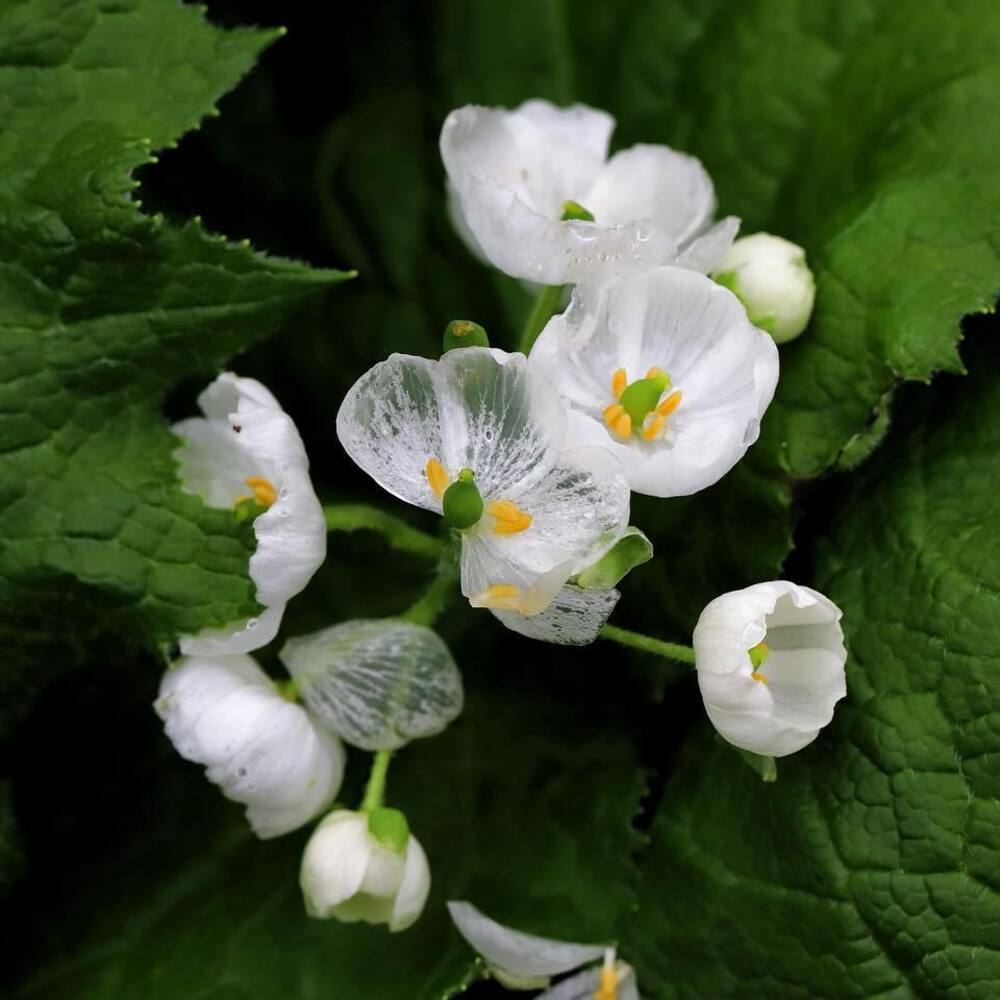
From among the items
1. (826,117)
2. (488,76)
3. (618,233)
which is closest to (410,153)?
(488,76)

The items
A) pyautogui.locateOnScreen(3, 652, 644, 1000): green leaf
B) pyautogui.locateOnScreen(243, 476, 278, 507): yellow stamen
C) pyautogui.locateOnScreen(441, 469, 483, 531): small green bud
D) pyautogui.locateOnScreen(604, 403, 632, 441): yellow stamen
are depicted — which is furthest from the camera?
pyautogui.locateOnScreen(3, 652, 644, 1000): green leaf

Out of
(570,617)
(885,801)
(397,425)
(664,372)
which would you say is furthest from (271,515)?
(885,801)

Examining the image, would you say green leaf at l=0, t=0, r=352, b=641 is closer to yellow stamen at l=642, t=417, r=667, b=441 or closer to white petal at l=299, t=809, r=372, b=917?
white petal at l=299, t=809, r=372, b=917

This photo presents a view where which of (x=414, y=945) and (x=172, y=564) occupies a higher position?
(x=172, y=564)

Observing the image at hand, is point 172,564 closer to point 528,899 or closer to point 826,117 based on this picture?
point 528,899

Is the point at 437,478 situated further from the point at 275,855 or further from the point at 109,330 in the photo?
the point at 275,855

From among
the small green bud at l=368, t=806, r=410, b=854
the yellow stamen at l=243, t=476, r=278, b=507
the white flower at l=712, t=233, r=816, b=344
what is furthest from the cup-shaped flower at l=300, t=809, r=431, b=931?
the white flower at l=712, t=233, r=816, b=344
